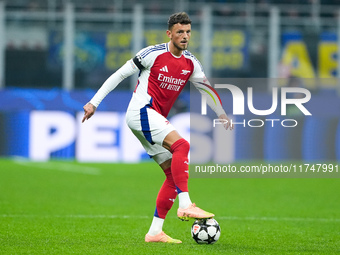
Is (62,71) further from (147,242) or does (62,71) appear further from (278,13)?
(147,242)

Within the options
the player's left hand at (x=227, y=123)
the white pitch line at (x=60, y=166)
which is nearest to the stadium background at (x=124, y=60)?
the white pitch line at (x=60, y=166)

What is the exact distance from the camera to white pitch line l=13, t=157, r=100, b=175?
14.5 meters

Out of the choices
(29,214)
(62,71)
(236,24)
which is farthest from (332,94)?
(29,214)

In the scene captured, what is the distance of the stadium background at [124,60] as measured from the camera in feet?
51.3

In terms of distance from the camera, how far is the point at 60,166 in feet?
49.7

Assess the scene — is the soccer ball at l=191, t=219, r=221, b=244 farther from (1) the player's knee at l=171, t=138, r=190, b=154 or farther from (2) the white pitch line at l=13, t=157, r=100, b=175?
(2) the white pitch line at l=13, t=157, r=100, b=175

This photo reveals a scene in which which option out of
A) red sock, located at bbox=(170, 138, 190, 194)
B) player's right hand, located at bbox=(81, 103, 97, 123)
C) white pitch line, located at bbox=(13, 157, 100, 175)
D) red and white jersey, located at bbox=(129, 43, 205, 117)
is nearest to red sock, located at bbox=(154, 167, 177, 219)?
red sock, located at bbox=(170, 138, 190, 194)

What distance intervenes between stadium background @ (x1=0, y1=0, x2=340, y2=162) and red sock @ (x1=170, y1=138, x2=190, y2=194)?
944 cm

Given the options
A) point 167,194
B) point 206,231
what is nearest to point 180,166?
point 167,194

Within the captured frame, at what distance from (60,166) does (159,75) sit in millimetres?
9239

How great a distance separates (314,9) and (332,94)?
2.67m

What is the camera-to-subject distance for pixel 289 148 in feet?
50.8

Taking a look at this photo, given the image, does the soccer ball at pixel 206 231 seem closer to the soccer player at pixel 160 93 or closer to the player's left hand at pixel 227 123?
the soccer player at pixel 160 93

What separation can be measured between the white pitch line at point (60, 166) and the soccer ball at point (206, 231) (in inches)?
321
